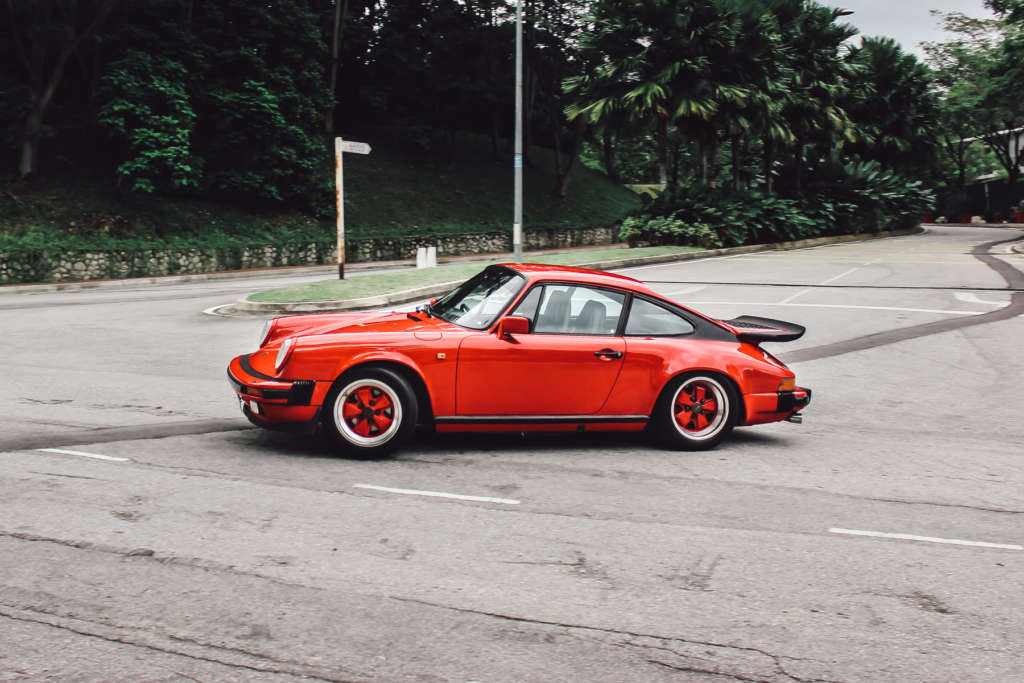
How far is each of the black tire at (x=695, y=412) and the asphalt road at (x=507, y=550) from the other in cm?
16

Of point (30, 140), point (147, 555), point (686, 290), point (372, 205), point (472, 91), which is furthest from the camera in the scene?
point (472, 91)

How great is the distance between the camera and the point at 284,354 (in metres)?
6.31

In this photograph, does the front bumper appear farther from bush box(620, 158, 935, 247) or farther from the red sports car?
bush box(620, 158, 935, 247)

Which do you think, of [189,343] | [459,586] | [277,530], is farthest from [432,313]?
[189,343]

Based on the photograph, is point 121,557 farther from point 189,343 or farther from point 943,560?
point 189,343

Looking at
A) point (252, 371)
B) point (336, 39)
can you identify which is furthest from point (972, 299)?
point (336, 39)

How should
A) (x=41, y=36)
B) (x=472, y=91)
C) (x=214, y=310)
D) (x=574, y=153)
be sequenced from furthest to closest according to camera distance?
(x=574, y=153), (x=472, y=91), (x=41, y=36), (x=214, y=310)

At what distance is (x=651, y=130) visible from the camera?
35.1 m

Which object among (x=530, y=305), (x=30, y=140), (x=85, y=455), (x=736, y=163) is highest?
(x=736, y=163)

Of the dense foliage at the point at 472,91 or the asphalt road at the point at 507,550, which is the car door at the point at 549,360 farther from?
the dense foliage at the point at 472,91

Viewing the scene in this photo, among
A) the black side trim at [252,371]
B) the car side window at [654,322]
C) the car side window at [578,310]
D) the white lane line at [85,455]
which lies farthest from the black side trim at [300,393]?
the car side window at [654,322]

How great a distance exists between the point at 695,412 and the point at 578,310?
3.85ft

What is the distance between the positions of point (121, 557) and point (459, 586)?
161 centimetres

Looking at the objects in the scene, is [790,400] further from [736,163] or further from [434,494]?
[736,163]
